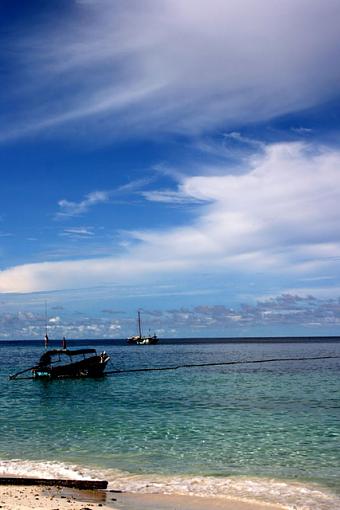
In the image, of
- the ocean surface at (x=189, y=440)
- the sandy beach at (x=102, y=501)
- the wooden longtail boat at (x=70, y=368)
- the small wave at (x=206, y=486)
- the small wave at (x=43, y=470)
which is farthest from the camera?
the wooden longtail boat at (x=70, y=368)

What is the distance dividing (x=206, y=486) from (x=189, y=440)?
6.84m

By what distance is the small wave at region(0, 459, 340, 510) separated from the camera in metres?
15.3

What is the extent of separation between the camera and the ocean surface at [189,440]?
17156mm

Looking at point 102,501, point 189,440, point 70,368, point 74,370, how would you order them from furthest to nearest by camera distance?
point 74,370
point 70,368
point 189,440
point 102,501

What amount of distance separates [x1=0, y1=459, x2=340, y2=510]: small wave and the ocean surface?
1.3 inches

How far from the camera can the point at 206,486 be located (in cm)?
1669

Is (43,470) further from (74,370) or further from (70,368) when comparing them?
(74,370)

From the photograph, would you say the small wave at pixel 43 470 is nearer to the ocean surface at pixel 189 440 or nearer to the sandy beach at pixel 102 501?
the ocean surface at pixel 189 440

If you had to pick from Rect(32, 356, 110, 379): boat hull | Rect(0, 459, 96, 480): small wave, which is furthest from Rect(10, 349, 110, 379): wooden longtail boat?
Rect(0, 459, 96, 480): small wave

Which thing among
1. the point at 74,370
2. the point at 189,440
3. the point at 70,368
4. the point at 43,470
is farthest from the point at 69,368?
the point at 43,470

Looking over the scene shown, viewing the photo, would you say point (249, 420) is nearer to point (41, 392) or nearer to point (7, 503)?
point (7, 503)

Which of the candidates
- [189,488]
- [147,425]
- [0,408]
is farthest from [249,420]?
[0,408]

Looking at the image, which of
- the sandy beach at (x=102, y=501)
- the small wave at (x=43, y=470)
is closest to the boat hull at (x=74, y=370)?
the small wave at (x=43, y=470)

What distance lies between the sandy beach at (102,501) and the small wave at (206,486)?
548 millimetres
